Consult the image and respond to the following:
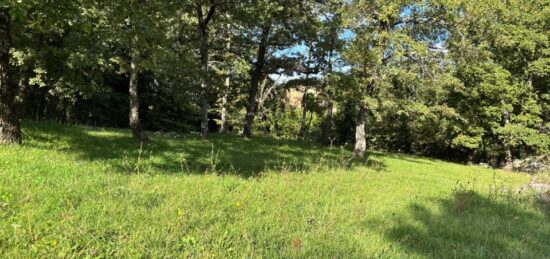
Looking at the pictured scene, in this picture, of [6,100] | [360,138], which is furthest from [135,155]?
[360,138]

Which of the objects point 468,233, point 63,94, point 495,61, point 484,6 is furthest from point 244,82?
point 468,233

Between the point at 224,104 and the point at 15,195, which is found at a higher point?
the point at 224,104

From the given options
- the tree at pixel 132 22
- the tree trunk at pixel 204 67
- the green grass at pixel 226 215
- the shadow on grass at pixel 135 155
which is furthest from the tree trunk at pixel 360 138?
the tree at pixel 132 22

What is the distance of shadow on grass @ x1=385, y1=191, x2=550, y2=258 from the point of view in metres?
5.89

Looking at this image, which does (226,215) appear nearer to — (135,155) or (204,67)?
(135,155)

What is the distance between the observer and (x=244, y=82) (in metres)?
30.6

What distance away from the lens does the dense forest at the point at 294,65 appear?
12.2 meters

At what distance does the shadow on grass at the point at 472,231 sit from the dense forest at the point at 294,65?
23.2 ft

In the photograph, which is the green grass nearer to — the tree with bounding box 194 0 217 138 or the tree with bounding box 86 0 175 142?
the tree with bounding box 86 0 175 142

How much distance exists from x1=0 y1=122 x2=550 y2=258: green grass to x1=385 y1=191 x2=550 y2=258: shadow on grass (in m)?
0.02

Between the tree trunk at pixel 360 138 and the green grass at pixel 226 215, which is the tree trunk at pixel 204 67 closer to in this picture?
the tree trunk at pixel 360 138

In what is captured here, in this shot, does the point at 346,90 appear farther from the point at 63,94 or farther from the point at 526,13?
the point at 526,13

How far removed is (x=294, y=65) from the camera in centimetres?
2598

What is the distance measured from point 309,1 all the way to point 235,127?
19.3 meters
